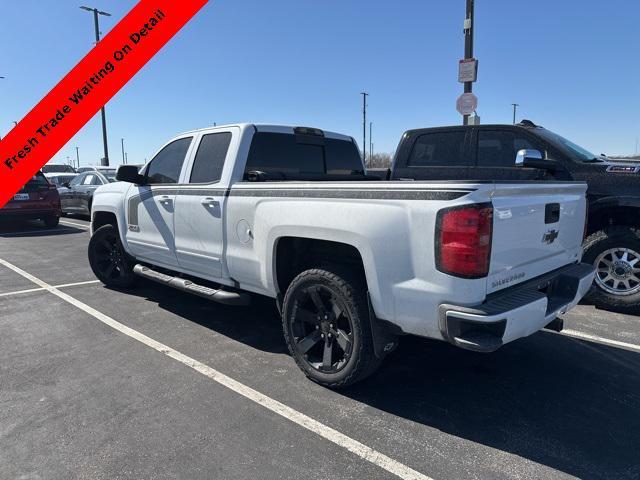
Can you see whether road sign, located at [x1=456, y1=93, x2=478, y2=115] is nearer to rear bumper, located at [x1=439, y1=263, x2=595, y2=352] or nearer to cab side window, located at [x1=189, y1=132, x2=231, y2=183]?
cab side window, located at [x1=189, y1=132, x2=231, y2=183]

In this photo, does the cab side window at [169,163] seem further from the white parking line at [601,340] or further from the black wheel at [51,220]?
the black wheel at [51,220]

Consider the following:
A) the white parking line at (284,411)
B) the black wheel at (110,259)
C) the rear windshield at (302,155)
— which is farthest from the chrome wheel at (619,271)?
the black wheel at (110,259)

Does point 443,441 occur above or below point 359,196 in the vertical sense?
below

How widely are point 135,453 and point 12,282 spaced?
5.43 meters

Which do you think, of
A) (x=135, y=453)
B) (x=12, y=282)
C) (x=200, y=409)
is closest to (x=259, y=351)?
(x=200, y=409)

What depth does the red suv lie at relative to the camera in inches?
475

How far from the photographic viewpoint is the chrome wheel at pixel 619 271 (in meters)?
5.11

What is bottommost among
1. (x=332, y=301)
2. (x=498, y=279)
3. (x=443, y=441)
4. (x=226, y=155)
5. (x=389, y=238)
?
(x=443, y=441)

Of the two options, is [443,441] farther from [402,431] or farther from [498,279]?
[498,279]

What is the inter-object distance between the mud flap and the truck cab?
2.50 meters

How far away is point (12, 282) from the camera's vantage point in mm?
6781

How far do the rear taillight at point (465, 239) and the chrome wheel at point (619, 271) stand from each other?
139 inches

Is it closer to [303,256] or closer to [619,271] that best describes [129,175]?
[303,256]

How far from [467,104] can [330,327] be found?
8.60m
